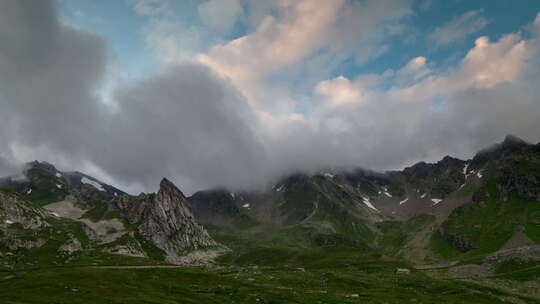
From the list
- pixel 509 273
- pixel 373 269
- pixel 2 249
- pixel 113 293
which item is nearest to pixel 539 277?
pixel 509 273

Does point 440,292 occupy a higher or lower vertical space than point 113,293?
lower

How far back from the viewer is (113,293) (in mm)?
71250

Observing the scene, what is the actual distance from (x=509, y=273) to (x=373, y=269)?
83043 millimetres

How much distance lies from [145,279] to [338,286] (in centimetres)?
5977

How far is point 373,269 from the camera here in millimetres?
181000

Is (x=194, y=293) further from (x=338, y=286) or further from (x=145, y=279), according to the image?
(x=338, y=286)

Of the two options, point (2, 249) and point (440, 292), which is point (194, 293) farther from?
point (2, 249)

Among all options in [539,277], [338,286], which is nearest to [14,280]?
[338,286]

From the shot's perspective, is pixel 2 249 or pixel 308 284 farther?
pixel 2 249

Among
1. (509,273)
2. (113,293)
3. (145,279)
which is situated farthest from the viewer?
(509,273)

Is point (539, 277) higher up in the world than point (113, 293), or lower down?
lower down

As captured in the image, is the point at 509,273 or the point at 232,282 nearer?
the point at 232,282

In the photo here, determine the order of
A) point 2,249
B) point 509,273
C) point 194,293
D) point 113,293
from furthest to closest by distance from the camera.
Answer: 1. point 509,273
2. point 2,249
3. point 194,293
4. point 113,293

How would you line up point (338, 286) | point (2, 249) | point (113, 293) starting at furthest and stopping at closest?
1. point (2, 249)
2. point (338, 286)
3. point (113, 293)
